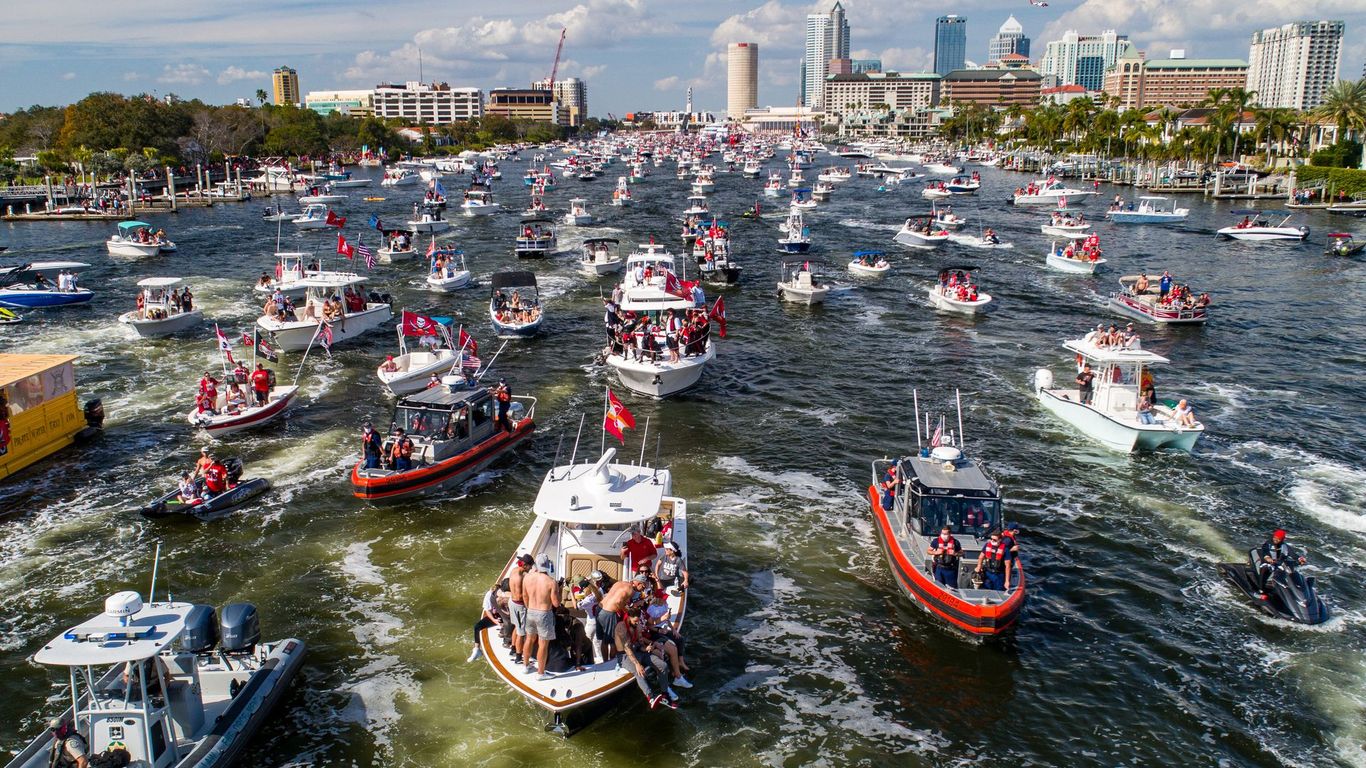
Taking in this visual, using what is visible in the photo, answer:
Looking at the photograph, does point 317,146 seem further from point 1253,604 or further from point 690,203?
point 1253,604

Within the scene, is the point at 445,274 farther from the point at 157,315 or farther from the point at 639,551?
the point at 639,551

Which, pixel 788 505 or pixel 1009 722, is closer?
pixel 1009 722

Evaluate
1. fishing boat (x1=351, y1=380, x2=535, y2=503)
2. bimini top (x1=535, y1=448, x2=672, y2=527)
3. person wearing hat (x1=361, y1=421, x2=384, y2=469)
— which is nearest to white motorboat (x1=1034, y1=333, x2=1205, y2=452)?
bimini top (x1=535, y1=448, x2=672, y2=527)

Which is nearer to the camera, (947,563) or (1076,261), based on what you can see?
(947,563)

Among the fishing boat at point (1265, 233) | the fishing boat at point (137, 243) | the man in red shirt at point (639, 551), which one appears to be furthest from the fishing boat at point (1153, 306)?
the fishing boat at point (137, 243)

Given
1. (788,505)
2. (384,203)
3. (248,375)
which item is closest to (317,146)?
(384,203)

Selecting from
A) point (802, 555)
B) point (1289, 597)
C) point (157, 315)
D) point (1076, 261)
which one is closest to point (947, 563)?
point (802, 555)
